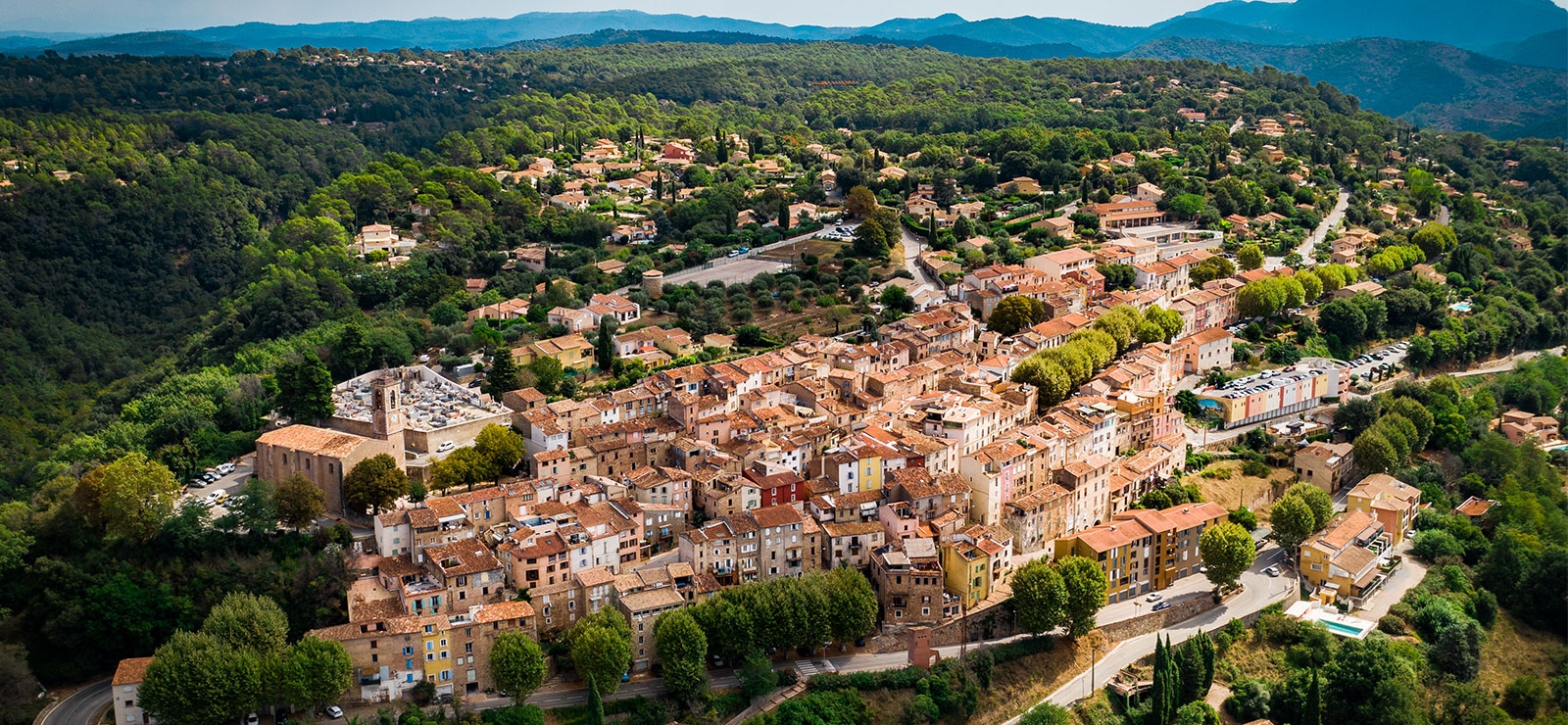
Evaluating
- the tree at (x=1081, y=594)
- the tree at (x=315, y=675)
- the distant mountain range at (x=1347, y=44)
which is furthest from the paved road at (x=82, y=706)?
the distant mountain range at (x=1347, y=44)

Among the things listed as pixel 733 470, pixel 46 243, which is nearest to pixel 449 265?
pixel 46 243

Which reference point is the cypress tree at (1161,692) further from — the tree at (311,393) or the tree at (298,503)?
the tree at (311,393)

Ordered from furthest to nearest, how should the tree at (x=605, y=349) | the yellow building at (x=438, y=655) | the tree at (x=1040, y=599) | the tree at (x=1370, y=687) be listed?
the tree at (x=605, y=349)
the tree at (x=1040, y=599)
the tree at (x=1370, y=687)
the yellow building at (x=438, y=655)

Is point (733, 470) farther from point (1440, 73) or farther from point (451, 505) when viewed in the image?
point (1440, 73)

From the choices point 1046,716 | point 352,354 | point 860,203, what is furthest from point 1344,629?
point 860,203

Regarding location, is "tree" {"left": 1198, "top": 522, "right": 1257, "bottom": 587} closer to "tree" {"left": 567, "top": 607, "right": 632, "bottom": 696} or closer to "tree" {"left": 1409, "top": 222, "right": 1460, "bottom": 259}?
"tree" {"left": 567, "top": 607, "right": 632, "bottom": 696}

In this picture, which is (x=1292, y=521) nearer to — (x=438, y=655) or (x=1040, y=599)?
(x=1040, y=599)
